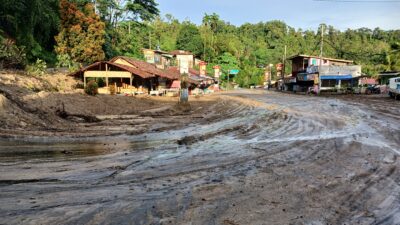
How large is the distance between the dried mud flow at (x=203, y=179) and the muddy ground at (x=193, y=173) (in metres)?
0.02

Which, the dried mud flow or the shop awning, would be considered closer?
the dried mud flow

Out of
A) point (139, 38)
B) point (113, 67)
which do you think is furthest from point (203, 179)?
point (139, 38)

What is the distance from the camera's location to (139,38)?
2613 inches

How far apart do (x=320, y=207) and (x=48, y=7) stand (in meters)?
38.5

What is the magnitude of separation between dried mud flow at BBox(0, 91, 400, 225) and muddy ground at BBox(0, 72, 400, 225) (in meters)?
0.02

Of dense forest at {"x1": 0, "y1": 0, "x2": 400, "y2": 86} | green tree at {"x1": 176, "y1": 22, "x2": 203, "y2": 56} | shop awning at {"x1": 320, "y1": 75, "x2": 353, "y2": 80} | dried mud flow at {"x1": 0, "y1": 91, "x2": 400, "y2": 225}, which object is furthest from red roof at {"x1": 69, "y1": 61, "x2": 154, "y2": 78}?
green tree at {"x1": 176, "y1": 22, "x2": 203, "y2": 56}

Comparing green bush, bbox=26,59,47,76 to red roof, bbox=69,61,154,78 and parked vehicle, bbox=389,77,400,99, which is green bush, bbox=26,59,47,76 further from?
parked vehicle, bbox=389,77,400,99

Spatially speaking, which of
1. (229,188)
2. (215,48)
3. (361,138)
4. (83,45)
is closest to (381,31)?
(215,48)

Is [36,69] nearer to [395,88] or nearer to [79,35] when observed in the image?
[79,35]

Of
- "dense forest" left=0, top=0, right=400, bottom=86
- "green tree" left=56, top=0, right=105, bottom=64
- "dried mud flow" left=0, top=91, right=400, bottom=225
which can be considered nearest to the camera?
"dried mud flow" left=0, top=91, right=400, bottom=225

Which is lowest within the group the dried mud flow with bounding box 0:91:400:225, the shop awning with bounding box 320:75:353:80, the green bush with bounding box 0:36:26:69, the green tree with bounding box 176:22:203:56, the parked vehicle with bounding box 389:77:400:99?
the dried mud flow with bounding box 0:91:400:225

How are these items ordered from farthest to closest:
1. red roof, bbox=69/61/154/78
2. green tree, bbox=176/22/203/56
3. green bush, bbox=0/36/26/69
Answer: green tree, bbox=176/22/203/56 < red roof, bbox=69/61/154/78 < green bush, bbox=0/36/26/69

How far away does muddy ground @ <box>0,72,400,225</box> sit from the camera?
5.79 metres

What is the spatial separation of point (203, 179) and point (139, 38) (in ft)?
200
